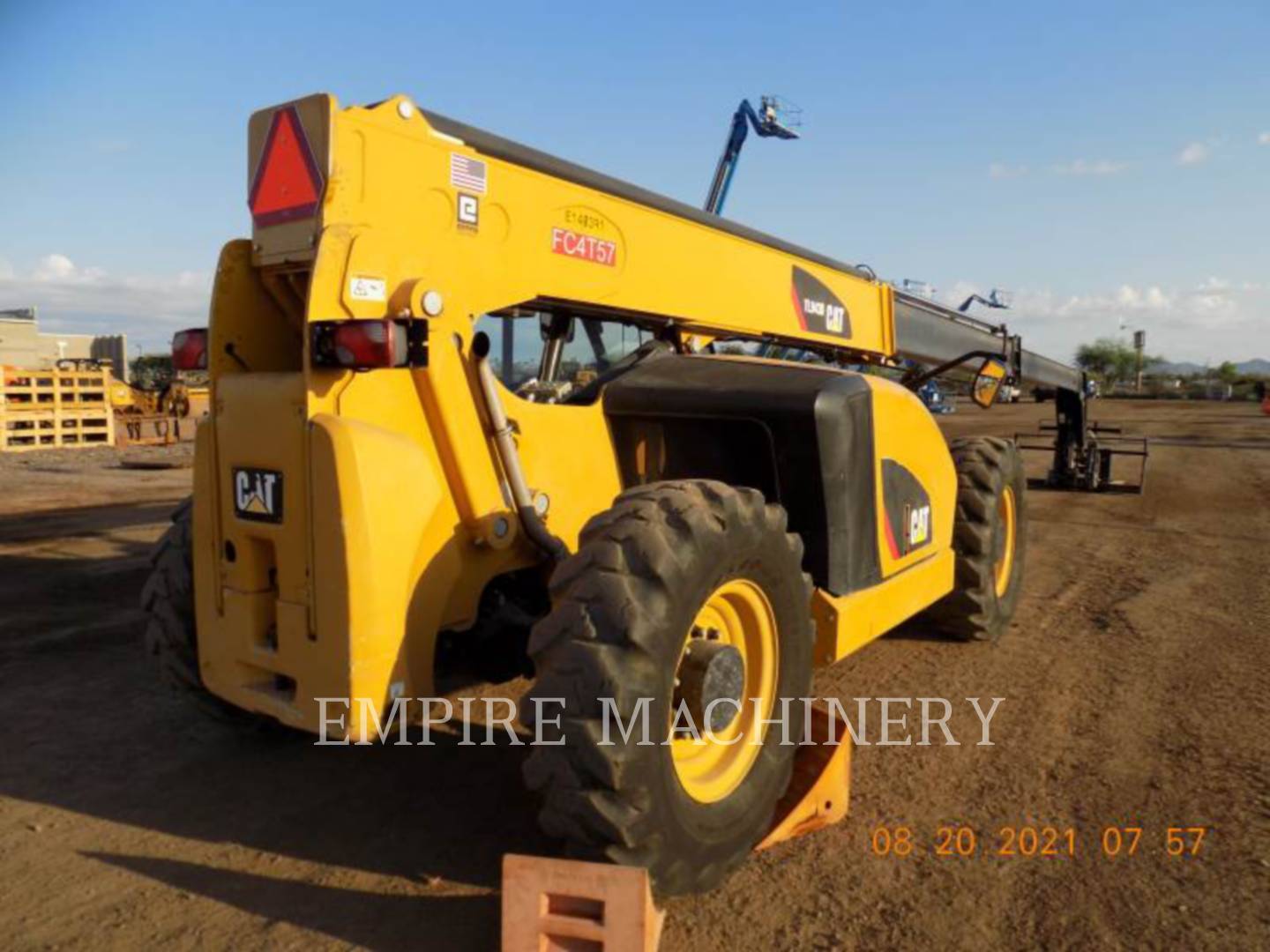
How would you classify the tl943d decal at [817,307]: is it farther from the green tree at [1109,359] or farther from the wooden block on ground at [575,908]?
the green tree at [1109,359]

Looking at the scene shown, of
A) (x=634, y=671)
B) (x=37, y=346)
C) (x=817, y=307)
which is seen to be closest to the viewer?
(x=634, y=671)

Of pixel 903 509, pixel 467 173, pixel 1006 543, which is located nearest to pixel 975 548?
pixel 1006 543

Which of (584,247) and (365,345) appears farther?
(584,247)

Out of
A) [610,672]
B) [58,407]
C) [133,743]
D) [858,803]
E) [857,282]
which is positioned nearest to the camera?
[610,672]

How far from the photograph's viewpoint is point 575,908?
100 inches

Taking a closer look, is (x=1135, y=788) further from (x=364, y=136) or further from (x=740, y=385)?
(x=364, y=136)

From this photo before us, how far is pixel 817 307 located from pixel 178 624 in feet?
13.2

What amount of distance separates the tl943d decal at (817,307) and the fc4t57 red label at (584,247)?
1812 millimetres

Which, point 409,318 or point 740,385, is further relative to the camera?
point 740,385

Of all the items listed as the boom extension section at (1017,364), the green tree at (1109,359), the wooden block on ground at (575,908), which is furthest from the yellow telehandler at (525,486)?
the green tree at (1109,359)

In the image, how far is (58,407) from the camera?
67.9ft

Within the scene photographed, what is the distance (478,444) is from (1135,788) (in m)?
3.03

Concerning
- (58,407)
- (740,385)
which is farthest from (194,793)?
(58,407)

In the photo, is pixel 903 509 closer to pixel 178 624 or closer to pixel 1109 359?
pixel 178 624
